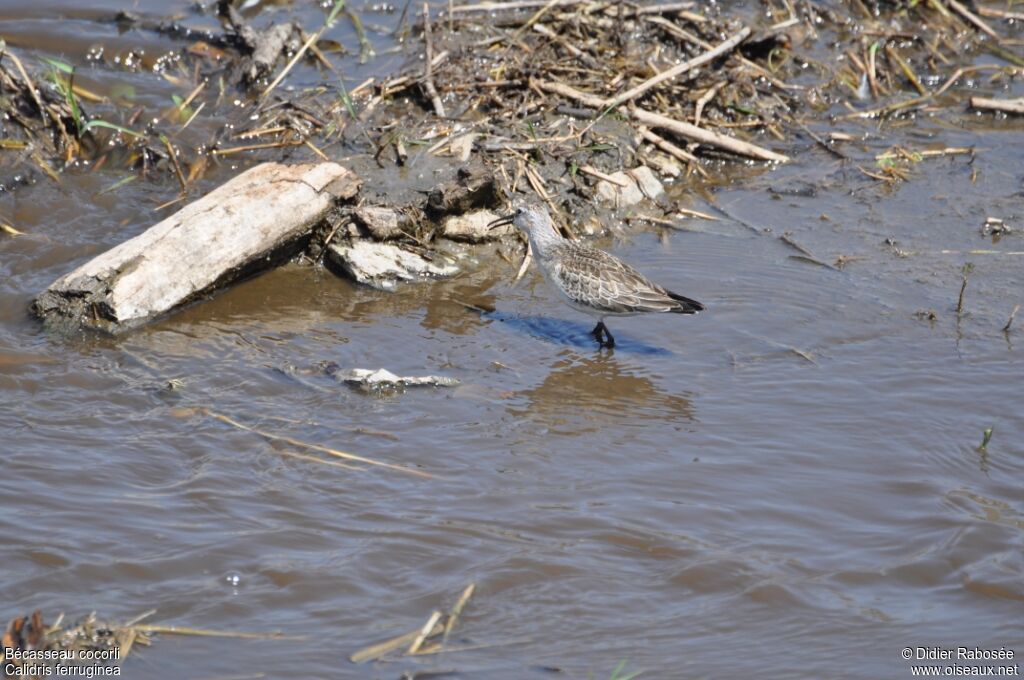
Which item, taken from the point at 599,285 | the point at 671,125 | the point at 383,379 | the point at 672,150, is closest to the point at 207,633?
the point at 383,379

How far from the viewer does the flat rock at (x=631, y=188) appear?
31.3 ft

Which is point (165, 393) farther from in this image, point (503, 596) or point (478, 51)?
point (478, 51)

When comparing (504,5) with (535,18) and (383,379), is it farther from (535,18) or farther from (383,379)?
(383,379)

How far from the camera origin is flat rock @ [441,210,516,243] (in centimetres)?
885

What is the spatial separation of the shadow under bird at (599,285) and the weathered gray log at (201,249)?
5.06 feet

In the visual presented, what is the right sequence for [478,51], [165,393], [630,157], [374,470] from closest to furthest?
[374,470]
[165,393]
[630,157]
[478,51]

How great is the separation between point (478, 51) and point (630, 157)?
185cm

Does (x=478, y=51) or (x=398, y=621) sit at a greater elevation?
(x=478, y=51)

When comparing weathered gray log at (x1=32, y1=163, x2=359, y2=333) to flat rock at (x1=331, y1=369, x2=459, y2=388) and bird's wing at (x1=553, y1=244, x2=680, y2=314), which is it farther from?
bird's wing at (x1=553, y1=244, x2=680, y2=314)

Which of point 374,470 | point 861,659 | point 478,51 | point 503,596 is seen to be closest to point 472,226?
point 478,51

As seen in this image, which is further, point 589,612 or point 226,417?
point 226,417

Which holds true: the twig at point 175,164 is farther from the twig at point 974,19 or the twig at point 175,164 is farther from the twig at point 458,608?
the twig at point 974,19

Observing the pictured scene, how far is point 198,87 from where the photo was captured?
10445 millimetres

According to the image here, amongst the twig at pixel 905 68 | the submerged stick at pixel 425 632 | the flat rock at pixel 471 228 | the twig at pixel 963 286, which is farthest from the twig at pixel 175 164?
the twig at pixel 905 68
